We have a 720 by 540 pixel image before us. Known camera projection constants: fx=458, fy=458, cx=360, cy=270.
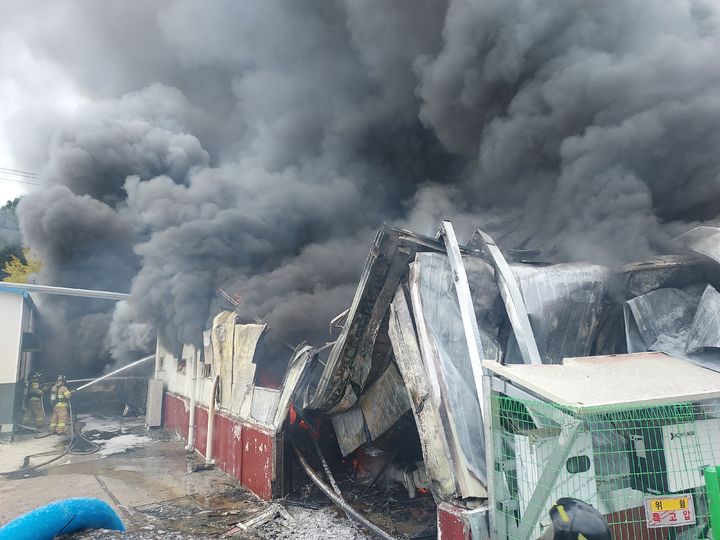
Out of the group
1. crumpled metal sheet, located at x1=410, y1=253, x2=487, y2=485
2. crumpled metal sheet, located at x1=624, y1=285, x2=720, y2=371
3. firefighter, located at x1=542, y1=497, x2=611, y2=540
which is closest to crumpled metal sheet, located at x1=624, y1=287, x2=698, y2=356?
crumpled metal sheet, located at x1=624, y1=285, x2=720, y2=371

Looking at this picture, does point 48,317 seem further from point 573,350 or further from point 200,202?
point 573,350

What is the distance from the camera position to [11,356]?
12.1m

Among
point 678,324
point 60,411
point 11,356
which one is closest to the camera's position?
point 678,324

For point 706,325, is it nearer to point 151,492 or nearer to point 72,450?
point 151,492

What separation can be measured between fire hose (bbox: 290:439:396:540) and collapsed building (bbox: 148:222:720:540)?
0.15 m

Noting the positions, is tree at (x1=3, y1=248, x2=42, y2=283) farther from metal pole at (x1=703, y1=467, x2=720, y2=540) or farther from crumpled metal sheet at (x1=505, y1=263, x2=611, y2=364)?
metal pole at (x1=703, y1=467, x2=720, y2=540)

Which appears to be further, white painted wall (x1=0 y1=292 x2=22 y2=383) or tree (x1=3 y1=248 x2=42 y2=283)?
tree (x1=3 y1=248 x2=42 y2=283)

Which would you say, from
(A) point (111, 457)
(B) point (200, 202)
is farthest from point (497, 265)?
(B) point (200, 202)

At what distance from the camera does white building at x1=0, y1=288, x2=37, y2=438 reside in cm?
1175

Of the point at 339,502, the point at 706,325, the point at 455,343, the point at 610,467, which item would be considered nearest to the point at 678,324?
the point at 706,325

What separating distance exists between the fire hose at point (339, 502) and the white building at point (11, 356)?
962 centimetres

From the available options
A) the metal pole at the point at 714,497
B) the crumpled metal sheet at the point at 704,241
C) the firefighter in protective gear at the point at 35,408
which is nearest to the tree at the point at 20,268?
the firefighter in protective gear at the point at 35,408

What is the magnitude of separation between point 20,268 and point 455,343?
31.0 metres

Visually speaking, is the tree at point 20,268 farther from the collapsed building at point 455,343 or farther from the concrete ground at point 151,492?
the collapsed building at point 455,343
